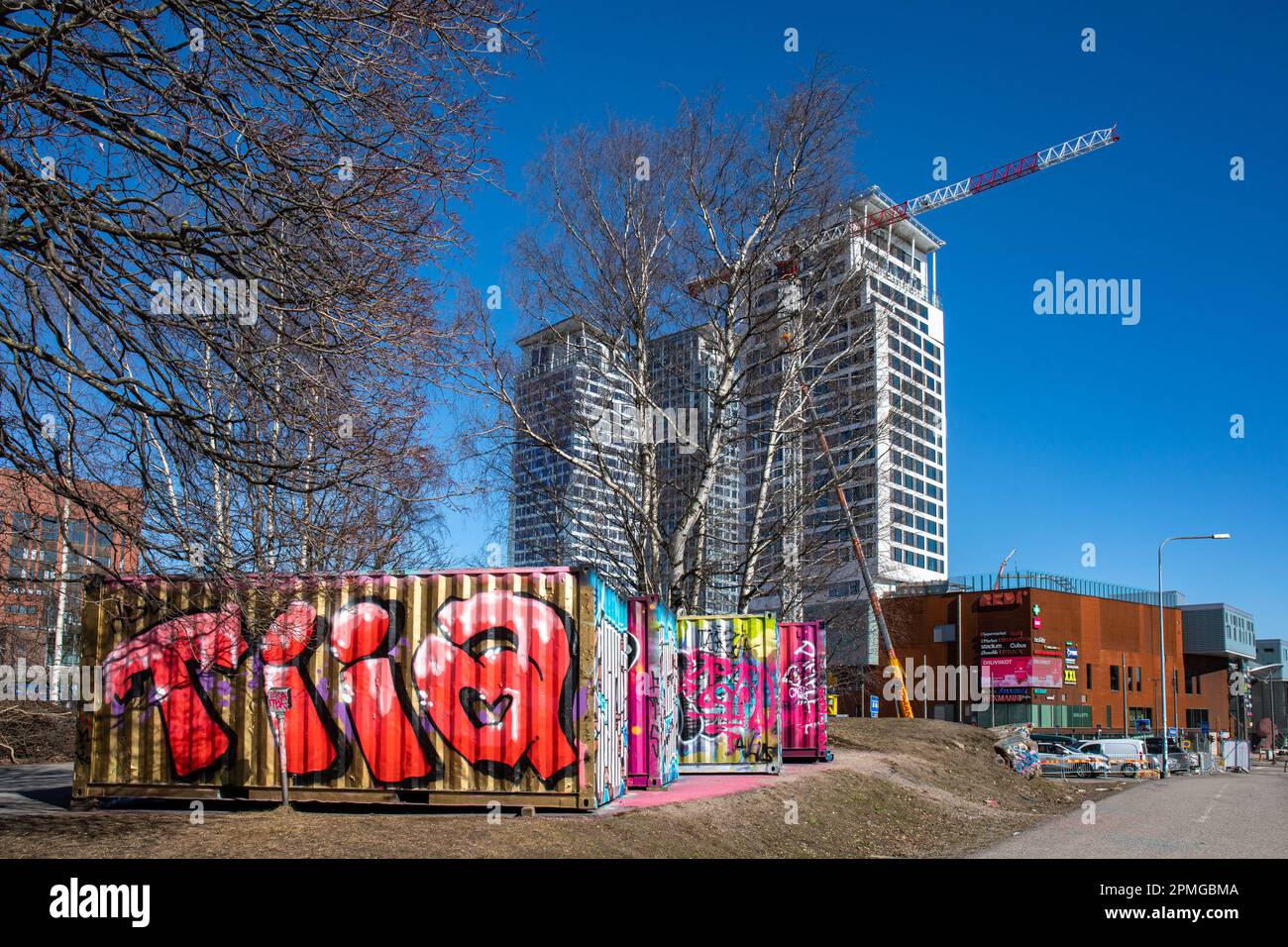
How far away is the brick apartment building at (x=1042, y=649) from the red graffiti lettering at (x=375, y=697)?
58030mm

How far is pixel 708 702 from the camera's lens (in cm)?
1755

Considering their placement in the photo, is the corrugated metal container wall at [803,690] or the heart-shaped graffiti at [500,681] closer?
the heart-shaped graffiti at [500,681]

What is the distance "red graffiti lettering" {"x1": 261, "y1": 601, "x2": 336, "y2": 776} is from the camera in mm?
11945

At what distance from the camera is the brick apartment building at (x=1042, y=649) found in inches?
2761

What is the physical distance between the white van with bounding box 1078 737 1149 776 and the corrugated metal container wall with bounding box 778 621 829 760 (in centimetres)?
2288

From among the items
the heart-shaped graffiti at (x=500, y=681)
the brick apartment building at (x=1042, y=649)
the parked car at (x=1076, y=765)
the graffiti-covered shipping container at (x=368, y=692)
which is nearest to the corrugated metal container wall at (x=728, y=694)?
the graffiti-covered shipping container at (x=368, y=692)

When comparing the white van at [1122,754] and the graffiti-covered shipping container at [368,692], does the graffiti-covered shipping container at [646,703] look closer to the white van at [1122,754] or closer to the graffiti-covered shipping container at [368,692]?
the graffiti-covered shipping container at [368,692]

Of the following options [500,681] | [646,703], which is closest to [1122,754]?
[646,703]

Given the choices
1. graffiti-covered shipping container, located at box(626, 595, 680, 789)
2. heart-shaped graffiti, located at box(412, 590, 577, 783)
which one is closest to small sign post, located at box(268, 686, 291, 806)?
heart-shaped graffiti, located at box(412, 590, 577, 783)

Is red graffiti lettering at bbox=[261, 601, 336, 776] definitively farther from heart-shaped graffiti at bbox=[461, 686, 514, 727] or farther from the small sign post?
heart-shaped graffiti at bbox=[461, 686, 514, 727]

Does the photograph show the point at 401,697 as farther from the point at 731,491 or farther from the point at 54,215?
the point at 731,491
